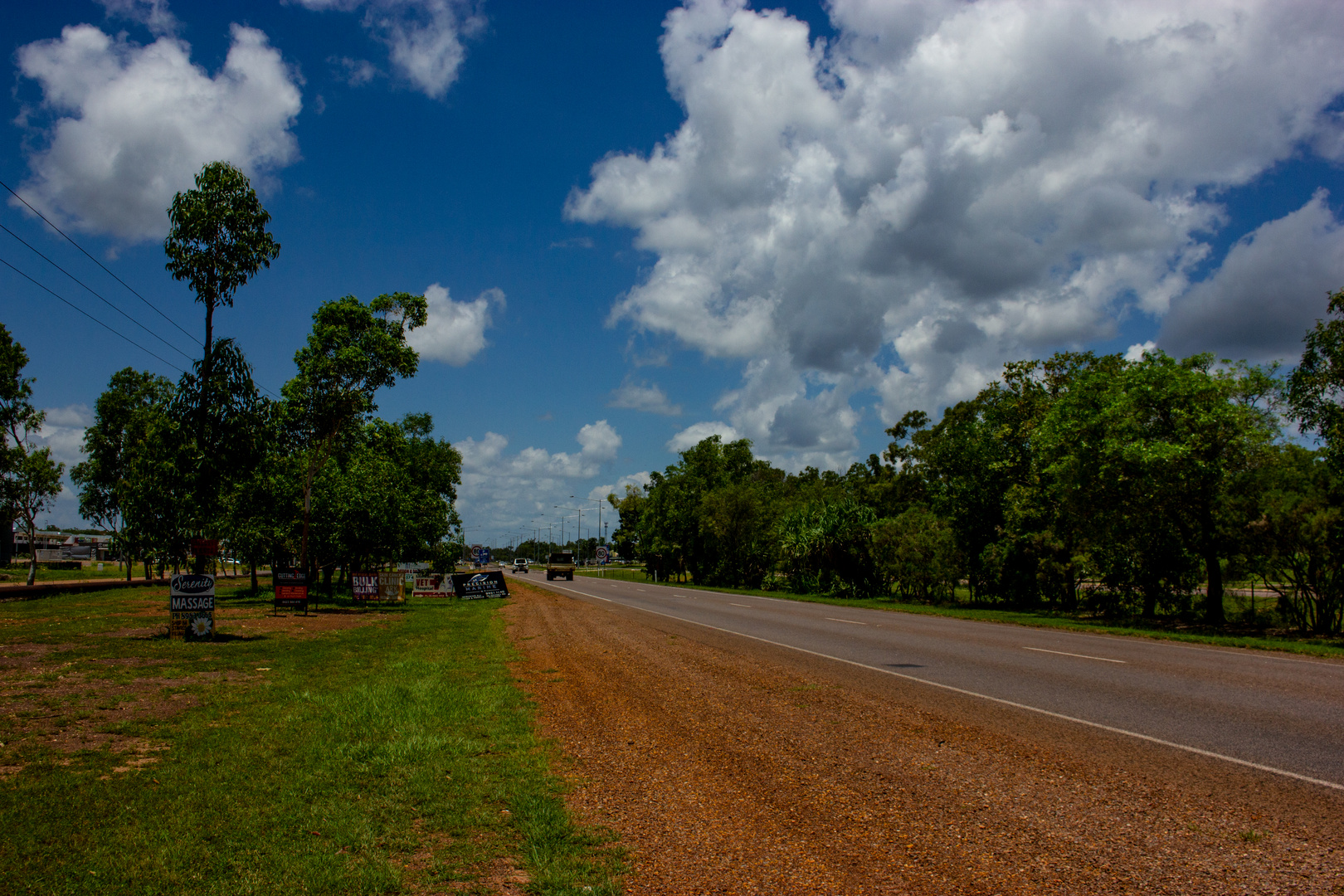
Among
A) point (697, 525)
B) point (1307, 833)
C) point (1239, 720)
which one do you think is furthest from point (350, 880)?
point (697, 525)

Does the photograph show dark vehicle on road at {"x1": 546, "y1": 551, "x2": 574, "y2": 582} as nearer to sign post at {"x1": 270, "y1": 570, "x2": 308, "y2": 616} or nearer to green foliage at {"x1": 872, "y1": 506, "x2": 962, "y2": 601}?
green foliage at {"x1": 872, "y1": 506, "x2": 962, "y2": 601}

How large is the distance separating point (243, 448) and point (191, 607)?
5042 millimetres

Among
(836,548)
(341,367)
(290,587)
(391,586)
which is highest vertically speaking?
(341,367)

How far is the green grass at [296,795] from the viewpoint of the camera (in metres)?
4.51

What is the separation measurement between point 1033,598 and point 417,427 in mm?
61183

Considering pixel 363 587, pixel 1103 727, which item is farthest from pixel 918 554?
pixel 1103 727

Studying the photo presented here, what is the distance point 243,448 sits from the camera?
20.2 m

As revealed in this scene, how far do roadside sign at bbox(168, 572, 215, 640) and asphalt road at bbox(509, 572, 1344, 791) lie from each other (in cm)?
1223

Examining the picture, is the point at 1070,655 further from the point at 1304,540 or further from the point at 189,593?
the point at 189,593

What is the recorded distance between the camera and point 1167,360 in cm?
2312

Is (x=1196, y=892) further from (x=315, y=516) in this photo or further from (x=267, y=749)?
(x=315, y=516)

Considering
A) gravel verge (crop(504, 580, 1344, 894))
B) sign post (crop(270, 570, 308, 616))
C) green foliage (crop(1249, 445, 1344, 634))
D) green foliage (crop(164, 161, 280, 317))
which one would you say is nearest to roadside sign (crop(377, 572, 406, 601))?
sign post (crop(270, 570, 308, 616))

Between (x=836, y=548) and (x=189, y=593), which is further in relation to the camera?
(x=836, y=548)

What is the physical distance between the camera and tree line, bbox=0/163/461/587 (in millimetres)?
19984
